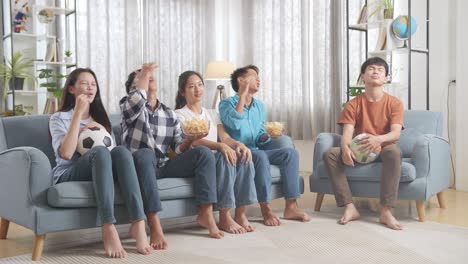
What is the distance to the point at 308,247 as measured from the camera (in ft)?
9.23

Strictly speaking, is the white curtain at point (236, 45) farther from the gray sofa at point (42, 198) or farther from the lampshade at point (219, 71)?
the gray sofa at point (42, 198)

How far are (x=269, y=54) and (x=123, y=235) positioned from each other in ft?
12.7

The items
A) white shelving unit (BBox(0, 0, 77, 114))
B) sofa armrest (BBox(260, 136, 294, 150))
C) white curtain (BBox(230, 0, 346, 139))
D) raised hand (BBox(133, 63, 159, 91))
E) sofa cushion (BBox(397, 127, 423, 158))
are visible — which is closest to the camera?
raised hand (BBox(133, 63, 159, 91))

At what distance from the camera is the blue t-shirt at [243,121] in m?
3.54

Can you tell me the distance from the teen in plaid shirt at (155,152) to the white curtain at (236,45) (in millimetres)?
2972

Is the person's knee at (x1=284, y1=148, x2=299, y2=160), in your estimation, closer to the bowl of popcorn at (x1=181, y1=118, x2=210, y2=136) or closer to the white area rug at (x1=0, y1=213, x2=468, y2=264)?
the white area rug at (x1=0, y1=213, x2=468, y2=264)

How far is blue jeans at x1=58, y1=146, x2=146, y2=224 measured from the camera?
264 centimetres

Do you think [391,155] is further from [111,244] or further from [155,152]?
[111,244]

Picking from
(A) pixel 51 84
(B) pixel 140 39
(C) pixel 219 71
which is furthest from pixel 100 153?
(B) pixel 140 39

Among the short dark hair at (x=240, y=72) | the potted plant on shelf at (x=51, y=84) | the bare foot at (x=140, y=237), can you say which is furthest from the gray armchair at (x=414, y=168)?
the potted plant on shelf at (x=51, y=84)

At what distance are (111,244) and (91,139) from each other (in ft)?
1.82

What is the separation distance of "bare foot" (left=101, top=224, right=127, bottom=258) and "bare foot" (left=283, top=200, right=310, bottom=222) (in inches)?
47.7

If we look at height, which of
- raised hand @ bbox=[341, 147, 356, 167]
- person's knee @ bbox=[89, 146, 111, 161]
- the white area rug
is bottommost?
the white area rug

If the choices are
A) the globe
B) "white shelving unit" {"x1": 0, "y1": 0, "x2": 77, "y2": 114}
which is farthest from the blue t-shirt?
"white shelving unit" {"x1": 0, "y1": 0, "x2": 77, "y2": 114}
